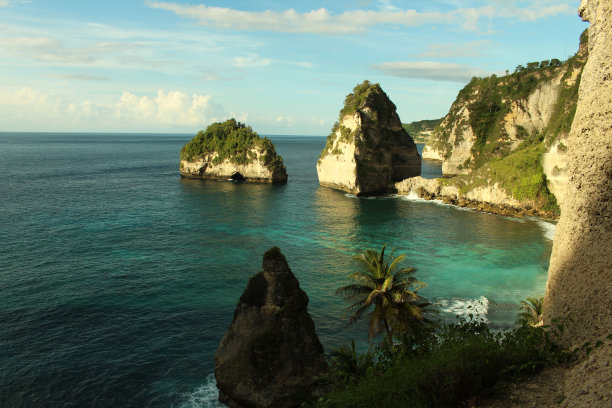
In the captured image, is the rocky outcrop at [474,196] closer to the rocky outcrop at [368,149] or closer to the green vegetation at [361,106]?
the rocky outcrop at [368,149]

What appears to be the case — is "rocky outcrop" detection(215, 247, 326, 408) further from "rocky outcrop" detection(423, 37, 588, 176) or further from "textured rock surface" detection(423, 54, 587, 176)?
"rocky outcrop" detection(423, 37, 588, 176)

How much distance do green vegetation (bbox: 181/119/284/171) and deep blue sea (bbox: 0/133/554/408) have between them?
29.5 m

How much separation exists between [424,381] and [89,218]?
6931cm

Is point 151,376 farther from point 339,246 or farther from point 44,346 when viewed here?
point 339,246

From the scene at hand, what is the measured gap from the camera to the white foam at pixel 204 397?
25.0 meters

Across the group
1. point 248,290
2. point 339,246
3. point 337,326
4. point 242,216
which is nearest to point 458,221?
point 339,246

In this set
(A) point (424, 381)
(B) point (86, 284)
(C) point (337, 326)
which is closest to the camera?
(A) point (424, 381)

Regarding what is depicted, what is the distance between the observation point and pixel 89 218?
68500mm

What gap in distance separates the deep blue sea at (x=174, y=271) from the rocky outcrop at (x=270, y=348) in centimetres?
338

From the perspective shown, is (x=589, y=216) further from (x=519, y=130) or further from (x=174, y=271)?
(x=519, y=130)

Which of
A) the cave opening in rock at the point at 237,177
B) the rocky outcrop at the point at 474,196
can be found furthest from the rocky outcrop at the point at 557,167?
the cave opening in rock at the point at 237,177

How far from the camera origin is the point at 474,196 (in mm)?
87375

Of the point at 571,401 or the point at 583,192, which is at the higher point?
the point at 583,192

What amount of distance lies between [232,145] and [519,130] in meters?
88.6
